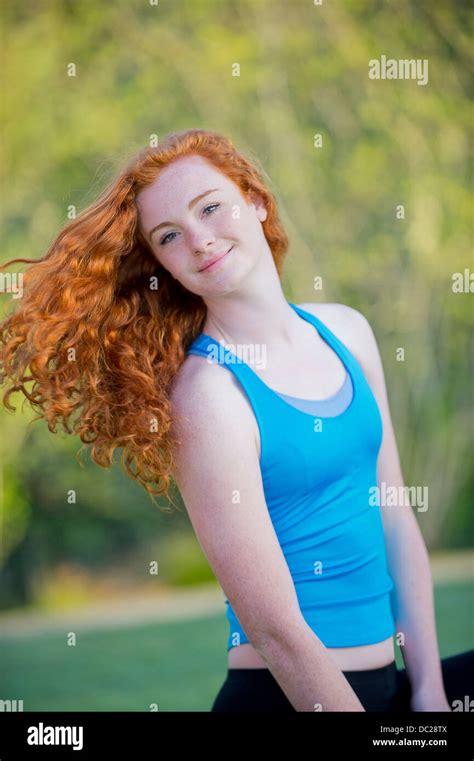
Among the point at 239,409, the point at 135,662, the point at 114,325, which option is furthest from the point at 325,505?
the point at 135,662

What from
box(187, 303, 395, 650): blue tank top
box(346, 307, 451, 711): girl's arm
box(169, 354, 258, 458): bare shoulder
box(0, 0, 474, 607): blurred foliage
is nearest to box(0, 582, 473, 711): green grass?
box(0, 0, 474, 607): blurred foliage

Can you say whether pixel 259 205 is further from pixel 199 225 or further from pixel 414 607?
pixel 414 607

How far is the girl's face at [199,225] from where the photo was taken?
4.95ft

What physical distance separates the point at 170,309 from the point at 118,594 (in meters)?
1.56

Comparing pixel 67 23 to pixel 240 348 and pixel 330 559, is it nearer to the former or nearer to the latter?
pixel 240 348

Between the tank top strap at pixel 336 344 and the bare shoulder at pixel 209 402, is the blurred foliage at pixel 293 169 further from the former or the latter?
the bare shoulder at pixel 209 402

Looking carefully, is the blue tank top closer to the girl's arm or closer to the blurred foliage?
the girl's arm

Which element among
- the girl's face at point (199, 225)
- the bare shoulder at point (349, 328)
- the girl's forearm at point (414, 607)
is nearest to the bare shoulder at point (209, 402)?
A: the girl's face at point (199, 225)

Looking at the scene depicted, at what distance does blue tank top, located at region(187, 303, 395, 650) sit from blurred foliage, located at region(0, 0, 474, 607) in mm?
1404

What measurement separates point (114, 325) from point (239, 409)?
308mm

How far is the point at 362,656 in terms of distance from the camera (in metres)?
1.55

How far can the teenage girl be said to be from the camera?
4.67 ft

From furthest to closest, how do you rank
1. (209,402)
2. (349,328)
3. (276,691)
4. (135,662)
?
(135,662) < (349,328) < (276,691) < (209,402)

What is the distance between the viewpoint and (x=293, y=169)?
292cm
